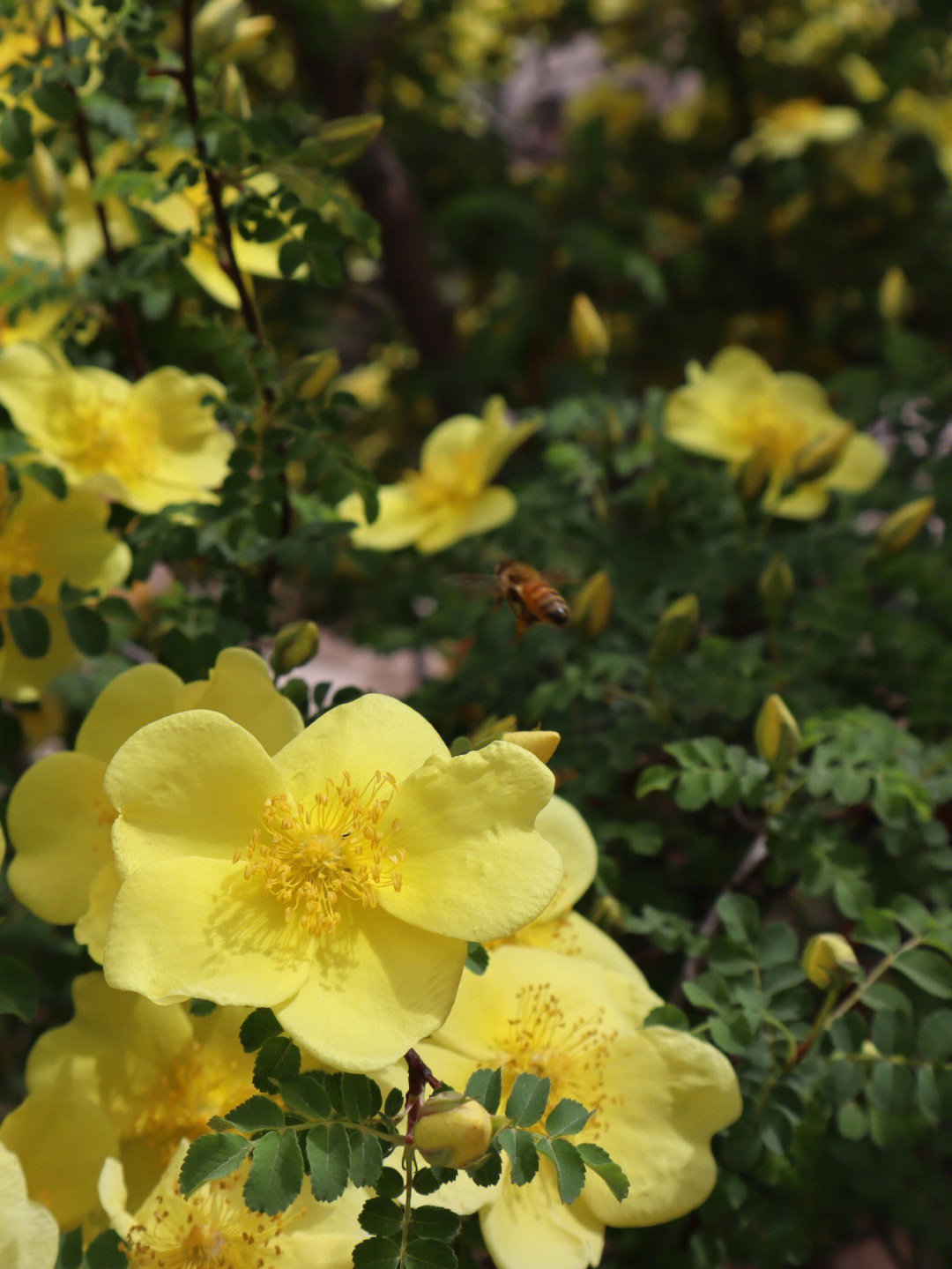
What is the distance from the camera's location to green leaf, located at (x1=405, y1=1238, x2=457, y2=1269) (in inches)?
27.7

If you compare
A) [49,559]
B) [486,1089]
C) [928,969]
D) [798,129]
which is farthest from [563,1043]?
[798,129]

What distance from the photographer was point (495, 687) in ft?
4.46

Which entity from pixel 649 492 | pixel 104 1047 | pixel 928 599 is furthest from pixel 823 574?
pixel 104 1047

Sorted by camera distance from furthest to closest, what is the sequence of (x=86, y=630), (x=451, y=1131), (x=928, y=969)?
(x=86, y=630) → (x=928, y=969) → (x=451, y=1131)

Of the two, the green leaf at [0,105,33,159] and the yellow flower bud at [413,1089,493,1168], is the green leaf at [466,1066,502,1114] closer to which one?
the yellow flower bud at [413,1089,493,1168]

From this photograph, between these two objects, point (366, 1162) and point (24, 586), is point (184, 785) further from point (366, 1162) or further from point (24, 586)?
point (24, 586)

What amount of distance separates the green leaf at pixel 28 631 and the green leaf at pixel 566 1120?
2.09 ft

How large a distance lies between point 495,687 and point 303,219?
0.56 m

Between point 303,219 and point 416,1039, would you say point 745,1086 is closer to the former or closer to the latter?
point 416,1039

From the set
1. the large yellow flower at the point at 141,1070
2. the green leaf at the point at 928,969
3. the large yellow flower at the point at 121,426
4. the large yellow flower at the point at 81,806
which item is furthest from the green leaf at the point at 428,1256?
the large yellow flower at the point at 121,426

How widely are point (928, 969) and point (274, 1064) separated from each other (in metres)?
0.59

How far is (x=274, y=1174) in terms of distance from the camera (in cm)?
70

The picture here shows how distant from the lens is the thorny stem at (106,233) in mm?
1108

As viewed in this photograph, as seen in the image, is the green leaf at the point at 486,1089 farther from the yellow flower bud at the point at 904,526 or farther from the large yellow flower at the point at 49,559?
the yellow flower bud at the point at 904,526
